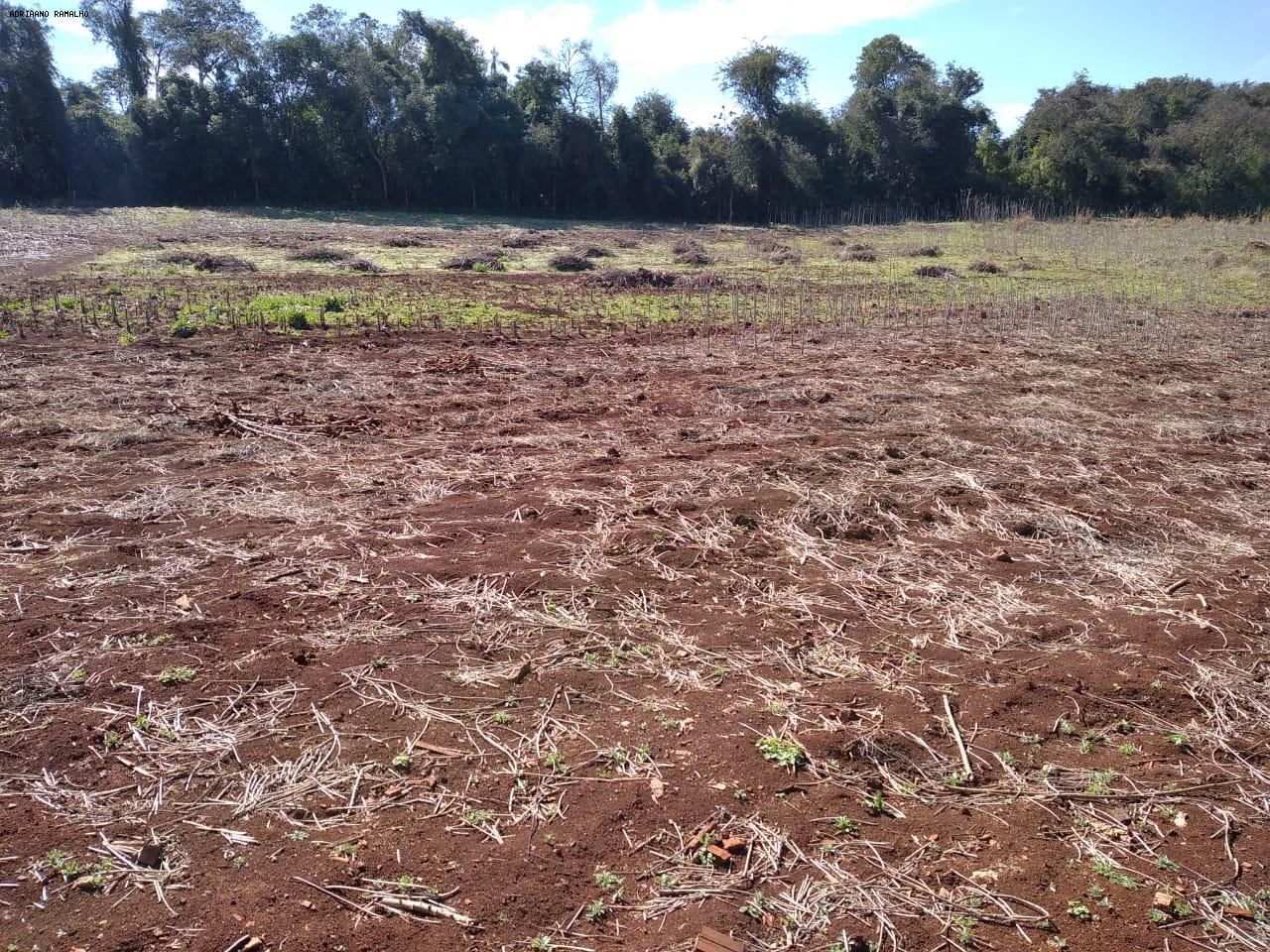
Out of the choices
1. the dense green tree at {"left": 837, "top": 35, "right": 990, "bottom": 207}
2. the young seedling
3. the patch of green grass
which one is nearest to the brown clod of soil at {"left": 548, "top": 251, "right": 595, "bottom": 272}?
the patch of green grass

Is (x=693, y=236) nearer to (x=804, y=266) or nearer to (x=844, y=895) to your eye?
(x=804, y=266)

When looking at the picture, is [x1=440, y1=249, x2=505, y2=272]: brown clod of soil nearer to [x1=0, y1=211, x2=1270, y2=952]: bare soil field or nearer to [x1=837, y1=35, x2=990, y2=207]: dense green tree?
[x1=0, y1=211, x2=1270, y2=952]: bare soil field

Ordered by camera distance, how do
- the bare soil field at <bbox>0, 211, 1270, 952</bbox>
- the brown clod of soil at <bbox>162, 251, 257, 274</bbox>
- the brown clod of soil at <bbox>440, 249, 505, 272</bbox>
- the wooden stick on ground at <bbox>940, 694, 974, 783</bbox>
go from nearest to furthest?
the bare soil field at <bbox>0, 211, 1270, 952</bbox> → the wooden stick on ground at <bbox>940, 694, 974, 783</bbox> → the brown clod of soil at <bbox>162, 251, 257, 274</bbox> → the brown clod of soil at <bbox>440, 249, 505, 272</bbox>

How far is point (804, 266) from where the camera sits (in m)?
20.8

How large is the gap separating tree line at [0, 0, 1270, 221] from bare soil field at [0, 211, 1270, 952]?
29.0 m

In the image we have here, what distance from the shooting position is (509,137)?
35.1 m

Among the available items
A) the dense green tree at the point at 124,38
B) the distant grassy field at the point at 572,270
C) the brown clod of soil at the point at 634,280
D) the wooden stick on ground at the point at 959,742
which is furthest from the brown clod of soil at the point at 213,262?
the dense green tree at the point at 124,38

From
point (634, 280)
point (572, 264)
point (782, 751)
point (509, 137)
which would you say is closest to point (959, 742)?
point (782, 751)

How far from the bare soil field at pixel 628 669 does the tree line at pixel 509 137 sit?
29.0m

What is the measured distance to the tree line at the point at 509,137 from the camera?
3173 centimetres

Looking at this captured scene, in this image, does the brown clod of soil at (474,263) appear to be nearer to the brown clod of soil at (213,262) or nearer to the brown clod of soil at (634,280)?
the brown clod of soil at (634,280)

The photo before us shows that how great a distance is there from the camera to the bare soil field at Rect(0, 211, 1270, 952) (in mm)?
2555

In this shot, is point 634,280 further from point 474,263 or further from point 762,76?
point 762,76

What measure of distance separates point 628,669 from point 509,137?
117 ft
